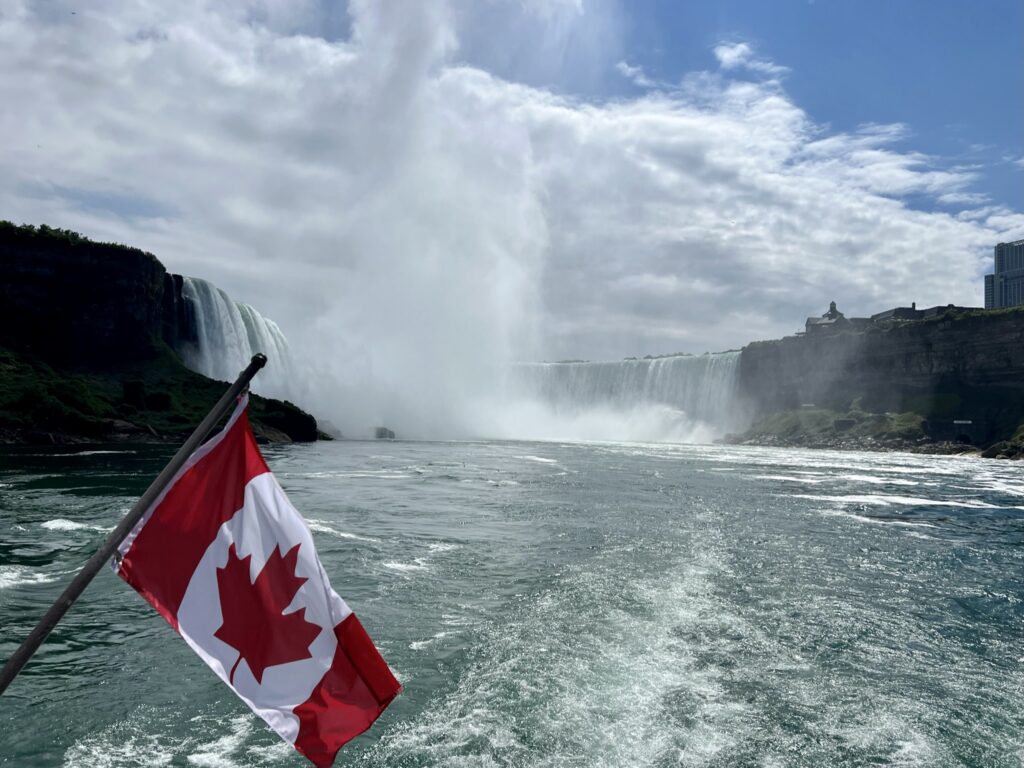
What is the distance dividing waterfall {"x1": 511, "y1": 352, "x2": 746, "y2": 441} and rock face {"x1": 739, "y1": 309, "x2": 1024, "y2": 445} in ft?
14.0

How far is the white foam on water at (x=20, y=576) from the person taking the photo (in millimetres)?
15469

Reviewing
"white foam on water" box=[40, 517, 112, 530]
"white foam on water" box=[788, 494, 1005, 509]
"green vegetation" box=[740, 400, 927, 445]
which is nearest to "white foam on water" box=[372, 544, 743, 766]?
"white foam on water" box=[40, 517, 112, 530]

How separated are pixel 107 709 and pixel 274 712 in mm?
6464

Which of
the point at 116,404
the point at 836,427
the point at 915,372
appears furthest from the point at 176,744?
the point at 915,372

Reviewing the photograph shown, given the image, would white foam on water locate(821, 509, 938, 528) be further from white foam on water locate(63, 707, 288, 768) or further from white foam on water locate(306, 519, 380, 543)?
white foam on water locate(63, 707, 288, 768)

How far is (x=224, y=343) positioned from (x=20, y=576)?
8543 centimetres

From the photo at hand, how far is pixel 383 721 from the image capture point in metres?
9.38

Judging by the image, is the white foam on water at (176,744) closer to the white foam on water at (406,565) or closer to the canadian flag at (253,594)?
the canadian flag at (253,594)

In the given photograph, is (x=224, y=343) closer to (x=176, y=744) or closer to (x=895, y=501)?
(x=895, y=501)

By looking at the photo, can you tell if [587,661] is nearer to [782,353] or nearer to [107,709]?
[107,709]

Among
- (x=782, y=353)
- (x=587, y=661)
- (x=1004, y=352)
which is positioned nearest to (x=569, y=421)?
(x=782, y=353)

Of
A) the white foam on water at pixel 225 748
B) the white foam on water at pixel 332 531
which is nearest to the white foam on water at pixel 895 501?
the white foam on water at pixel 332 531

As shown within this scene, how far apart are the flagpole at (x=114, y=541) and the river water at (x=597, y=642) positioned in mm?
4761

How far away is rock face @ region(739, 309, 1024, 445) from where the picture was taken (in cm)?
9156
